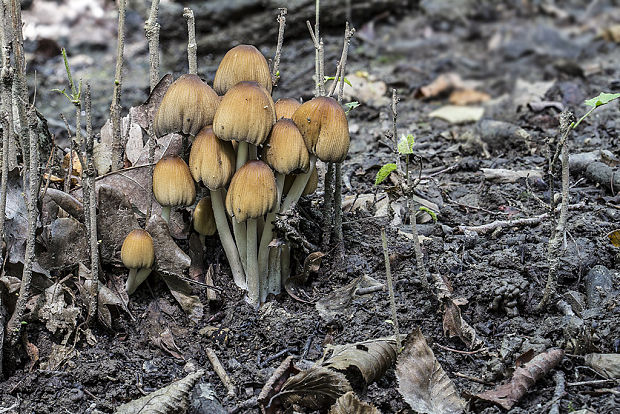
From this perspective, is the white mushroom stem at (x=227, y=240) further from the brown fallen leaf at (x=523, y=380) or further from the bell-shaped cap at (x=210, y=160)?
the brown fallen leaf at (x=523, y=380)

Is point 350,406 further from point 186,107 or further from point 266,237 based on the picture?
point 186,107

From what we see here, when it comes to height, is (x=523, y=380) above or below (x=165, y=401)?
above

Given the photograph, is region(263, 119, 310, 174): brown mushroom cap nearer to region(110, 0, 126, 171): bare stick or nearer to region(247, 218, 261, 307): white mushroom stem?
region(247, 218, 261, 307): white mushroom stem

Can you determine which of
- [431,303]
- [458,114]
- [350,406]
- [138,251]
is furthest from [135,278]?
[458,114]

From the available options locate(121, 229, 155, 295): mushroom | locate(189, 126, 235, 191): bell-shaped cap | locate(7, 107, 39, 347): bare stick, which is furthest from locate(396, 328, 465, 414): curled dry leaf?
locate(7, 107, 39, 347): bare stick

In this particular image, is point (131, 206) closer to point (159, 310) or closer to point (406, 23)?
point (159, 310)

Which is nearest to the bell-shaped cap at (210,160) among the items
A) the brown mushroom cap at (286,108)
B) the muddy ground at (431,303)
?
the brown mushroom cap at (286,108)

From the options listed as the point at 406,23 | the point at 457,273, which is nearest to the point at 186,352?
the point at 457,273
